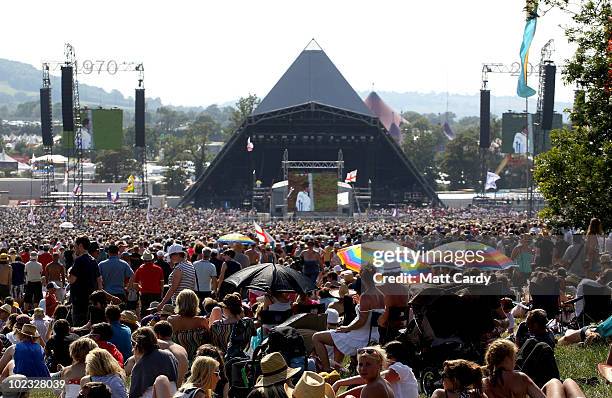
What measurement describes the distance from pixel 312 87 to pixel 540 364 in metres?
76.2

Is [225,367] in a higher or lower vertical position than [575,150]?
lower

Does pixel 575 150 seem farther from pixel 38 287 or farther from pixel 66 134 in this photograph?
pixel 66 134

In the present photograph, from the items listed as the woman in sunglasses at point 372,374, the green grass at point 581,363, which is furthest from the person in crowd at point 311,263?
the woman in sunglasses at point 372,374

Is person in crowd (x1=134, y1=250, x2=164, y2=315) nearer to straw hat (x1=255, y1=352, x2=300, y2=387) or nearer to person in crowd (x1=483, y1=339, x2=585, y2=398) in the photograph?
straw hat (x1=255, y1=352, x2=300, y2=387)

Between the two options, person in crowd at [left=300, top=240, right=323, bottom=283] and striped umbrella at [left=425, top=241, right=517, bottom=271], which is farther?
person in crowd at [left=300, top=240, right=323, bottom=283]

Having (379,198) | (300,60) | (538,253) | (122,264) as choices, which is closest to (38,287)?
(122,264)

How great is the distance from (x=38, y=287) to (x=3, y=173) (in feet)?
390

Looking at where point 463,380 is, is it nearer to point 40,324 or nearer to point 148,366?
point 148,366

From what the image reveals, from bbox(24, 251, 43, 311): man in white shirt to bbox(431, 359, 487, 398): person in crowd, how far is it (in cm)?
915

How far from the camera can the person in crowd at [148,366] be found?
669 centimetres

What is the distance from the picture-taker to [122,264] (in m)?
11.1

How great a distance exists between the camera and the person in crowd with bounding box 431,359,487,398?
5.62 metres

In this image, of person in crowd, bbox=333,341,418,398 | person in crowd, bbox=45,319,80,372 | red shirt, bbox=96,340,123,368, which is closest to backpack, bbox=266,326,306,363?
person in crowd, bbox=333,341,418,398

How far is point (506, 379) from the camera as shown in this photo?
19.4ft
